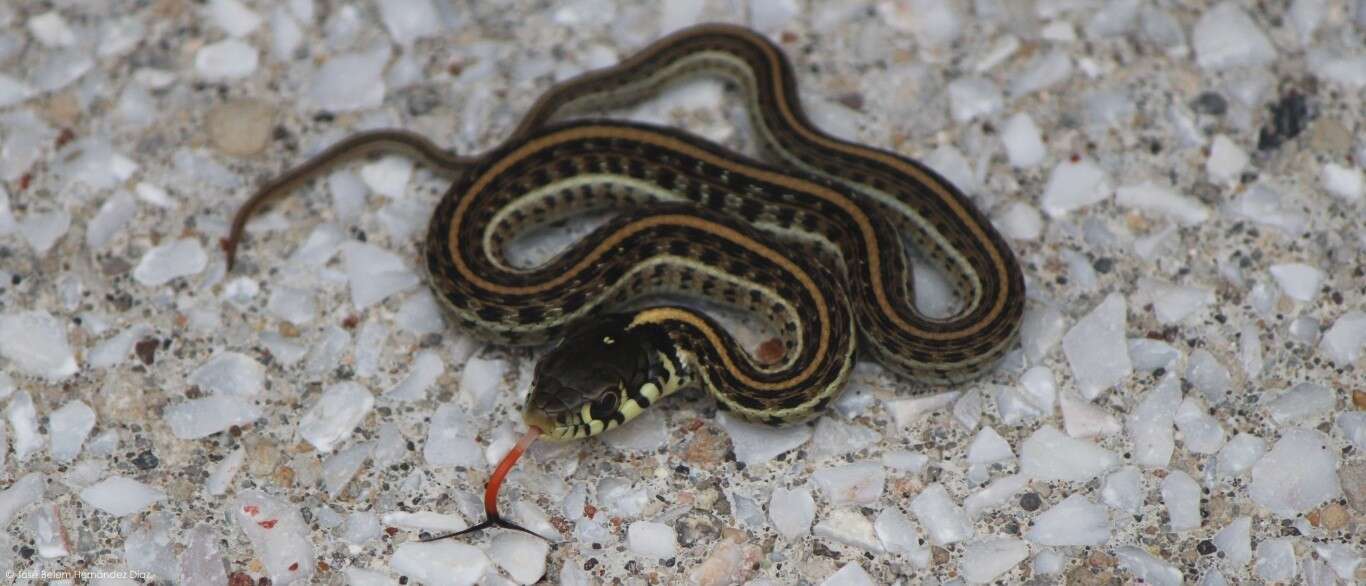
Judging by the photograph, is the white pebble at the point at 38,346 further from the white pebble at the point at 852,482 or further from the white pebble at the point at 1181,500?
the white pebble at the point at 1181,500

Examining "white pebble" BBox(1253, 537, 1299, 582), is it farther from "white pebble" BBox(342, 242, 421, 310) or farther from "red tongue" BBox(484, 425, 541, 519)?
"white pebble" BBox(342, 242, 421, 310)

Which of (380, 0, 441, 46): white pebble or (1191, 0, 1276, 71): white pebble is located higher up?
(380, 0, 441, 46): white pebble

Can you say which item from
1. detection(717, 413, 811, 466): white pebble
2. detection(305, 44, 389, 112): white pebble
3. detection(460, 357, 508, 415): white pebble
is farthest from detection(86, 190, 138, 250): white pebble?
detection(717, 413, 811, 466): white pebble

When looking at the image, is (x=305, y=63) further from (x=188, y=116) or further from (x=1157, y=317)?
(x=1157, y=317)

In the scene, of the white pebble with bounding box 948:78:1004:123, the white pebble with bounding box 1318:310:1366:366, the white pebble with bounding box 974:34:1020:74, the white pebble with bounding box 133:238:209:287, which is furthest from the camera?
the white pebble with bounding box 974:34:1020:74

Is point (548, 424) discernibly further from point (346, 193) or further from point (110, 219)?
point (110, 219)

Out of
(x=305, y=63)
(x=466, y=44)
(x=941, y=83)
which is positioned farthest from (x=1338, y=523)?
(x=305, y=63)

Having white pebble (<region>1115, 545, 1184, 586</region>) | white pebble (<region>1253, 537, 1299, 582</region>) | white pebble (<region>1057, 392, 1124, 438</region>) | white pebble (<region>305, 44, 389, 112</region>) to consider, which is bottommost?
white pebble (<region>1253, 537, 1299, 582</region>)
